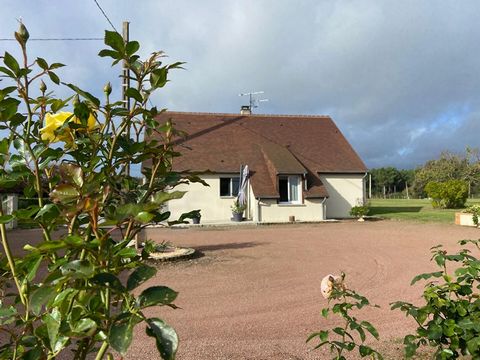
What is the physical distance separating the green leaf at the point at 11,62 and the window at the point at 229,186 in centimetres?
2302

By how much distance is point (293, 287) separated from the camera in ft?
26.4

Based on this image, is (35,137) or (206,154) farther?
Result: (206,154)

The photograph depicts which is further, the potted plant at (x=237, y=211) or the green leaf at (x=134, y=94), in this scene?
the potted plant at (x=237, y=211)

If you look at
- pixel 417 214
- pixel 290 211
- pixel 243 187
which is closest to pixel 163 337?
pixel 290 211

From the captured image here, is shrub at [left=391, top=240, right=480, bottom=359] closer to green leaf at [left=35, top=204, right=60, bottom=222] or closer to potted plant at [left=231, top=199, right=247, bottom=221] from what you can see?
green leaf at [left=35, top=204, right=60, bottom=222]

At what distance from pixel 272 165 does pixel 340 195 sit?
16.3 ft

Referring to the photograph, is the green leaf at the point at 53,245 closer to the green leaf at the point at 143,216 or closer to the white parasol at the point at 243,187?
the green leaf at the point at 143,216

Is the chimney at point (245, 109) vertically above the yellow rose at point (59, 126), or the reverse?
the chimney at point (245, 109)

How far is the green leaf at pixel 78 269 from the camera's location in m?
0.87

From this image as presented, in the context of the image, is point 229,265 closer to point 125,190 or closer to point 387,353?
point 387,353

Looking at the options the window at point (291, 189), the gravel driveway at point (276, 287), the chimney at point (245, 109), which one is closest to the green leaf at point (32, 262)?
the gravel driveway at point (276, 287)

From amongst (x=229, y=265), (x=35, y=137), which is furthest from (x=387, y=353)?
(x=229, y=265)

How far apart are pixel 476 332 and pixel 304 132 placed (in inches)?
1067

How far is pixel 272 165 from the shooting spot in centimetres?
2425
